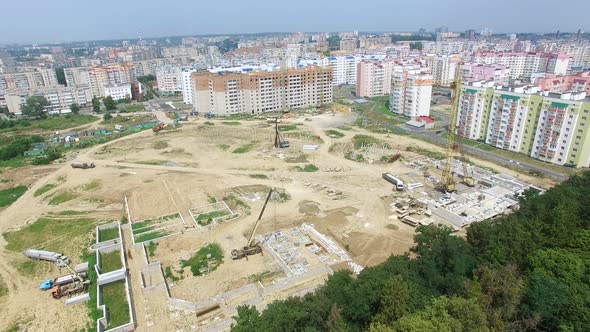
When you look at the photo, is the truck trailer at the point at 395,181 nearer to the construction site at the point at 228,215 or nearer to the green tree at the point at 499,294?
the construction site at the point at 228,215

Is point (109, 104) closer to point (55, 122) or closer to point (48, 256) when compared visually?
point (55, 122)

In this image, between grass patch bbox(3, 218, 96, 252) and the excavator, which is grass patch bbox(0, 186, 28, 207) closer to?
grass patch bbox(3, 218, 96, 252)

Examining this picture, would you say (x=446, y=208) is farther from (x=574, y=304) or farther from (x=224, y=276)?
(x=224, y=276)

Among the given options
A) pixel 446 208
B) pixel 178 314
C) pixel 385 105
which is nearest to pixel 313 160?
pixel 446 208

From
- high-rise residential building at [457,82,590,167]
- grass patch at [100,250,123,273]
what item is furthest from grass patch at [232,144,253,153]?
high-rise residential building at [457,82,590,167]

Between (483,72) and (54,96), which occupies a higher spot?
(483,72)

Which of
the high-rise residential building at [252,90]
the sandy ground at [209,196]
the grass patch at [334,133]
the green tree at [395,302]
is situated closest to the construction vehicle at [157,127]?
the sandy ground at [209,196]

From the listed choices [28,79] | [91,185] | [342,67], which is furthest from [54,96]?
[342,67]
